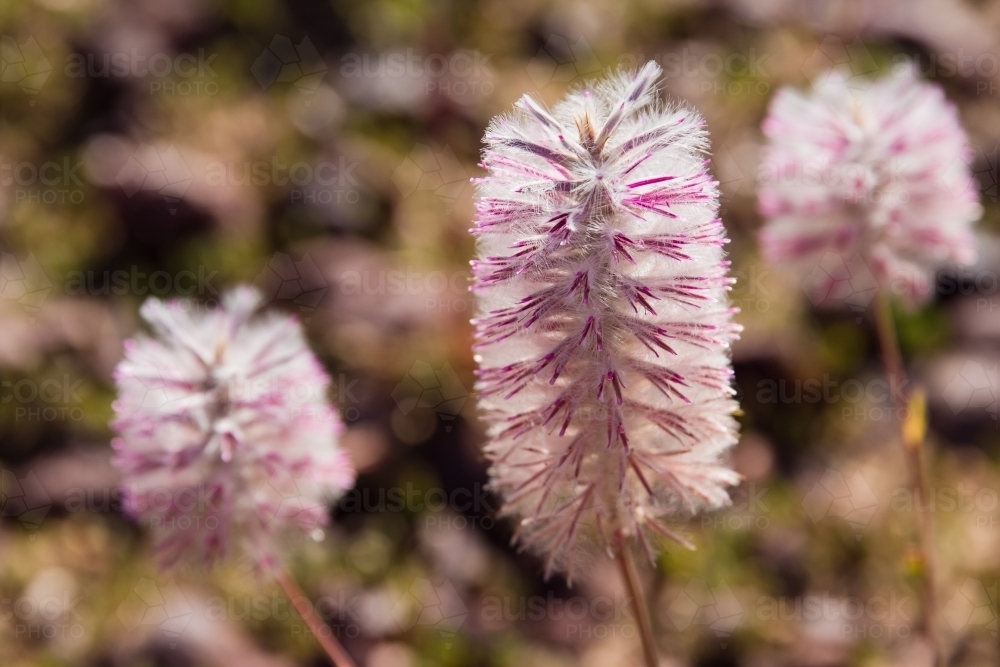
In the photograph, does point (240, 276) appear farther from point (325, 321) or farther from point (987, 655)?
point (987, 655)

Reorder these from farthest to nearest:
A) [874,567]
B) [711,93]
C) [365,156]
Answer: [711,93] → [365,156] → [874,567]

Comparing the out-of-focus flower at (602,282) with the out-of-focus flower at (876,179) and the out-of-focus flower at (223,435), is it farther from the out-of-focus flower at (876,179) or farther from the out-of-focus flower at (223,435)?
the out-of-focus flower at (876,179)

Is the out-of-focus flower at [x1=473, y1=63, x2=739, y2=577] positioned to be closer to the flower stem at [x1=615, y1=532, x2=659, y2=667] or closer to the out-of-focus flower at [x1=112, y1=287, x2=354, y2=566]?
the flower stem at [x1=615, y1=532, x2=659, y2=667]

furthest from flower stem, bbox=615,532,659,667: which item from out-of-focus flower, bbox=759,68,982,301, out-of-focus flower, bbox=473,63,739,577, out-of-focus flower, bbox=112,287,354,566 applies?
out-of-focus flower, bbox=759,68,982,301

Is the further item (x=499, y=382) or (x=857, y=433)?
(x=857, y=433)

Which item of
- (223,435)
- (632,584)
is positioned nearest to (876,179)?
(632,584)

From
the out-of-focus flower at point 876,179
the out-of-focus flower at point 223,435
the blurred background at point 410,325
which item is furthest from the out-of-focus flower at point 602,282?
the blurred background at point 410,325

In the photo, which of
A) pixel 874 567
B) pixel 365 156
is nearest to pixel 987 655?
pixel 874 567

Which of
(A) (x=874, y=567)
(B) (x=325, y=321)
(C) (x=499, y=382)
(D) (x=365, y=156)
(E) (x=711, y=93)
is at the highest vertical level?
(E) (x=711, y=93)
